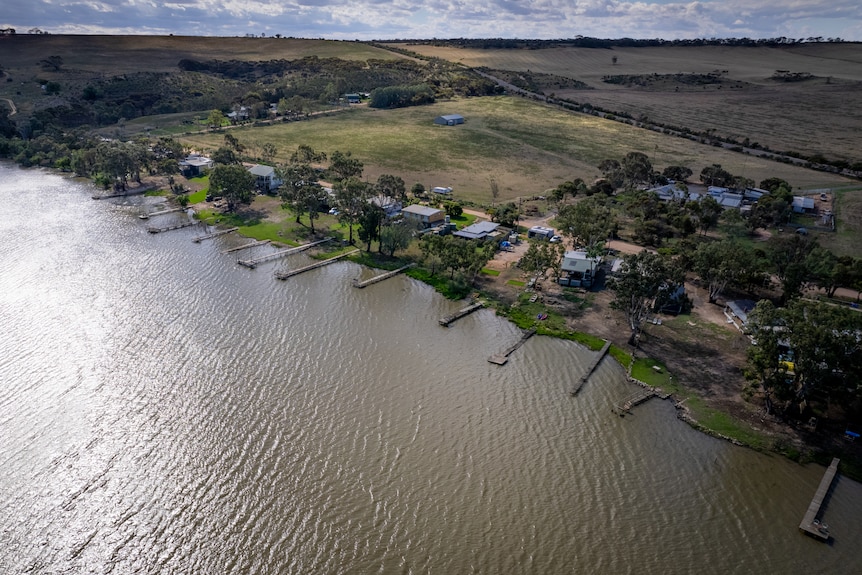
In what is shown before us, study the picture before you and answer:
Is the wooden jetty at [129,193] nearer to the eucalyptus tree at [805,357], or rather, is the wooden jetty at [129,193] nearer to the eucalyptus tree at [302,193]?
the eucalyptus tree at [302,193]

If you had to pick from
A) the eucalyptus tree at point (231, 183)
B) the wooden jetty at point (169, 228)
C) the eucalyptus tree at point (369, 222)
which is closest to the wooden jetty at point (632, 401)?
the eucalyptus tree at point (369, 222)

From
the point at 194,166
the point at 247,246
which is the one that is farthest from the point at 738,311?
the point at 194,166

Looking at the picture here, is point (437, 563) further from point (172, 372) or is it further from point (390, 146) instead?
point (390, 146)

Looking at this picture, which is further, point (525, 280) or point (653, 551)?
point (525, 280)

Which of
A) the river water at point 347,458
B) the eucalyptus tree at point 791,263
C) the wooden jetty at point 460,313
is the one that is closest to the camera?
the river water at point 347,458

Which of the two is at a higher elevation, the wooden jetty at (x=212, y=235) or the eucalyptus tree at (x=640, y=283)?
the eucalyptus tree at (x=640, y=283)

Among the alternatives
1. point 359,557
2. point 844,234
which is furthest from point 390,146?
point 359,557
